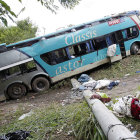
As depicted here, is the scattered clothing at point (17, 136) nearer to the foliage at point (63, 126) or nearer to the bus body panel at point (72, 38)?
the foliage at point (63, 126)

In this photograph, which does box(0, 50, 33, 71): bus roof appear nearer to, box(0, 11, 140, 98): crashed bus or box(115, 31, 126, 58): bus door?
Answer: box(0, 11, 140, 98): crashed bus

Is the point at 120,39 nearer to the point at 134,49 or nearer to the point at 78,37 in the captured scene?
the point at 134,49

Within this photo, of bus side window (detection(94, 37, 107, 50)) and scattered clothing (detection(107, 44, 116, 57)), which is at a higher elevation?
bus side window (detection(94, 37, 107, 50))

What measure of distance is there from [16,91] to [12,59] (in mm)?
1626

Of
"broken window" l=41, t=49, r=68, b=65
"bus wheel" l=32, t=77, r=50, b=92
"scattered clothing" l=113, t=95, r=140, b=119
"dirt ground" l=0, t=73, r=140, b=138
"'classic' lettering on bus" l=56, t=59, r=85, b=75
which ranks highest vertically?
"broken window" l=41, t=49, r=68, b=65

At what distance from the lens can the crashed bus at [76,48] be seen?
7539mm

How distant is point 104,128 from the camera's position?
2.13 m

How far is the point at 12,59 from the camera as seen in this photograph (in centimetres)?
724


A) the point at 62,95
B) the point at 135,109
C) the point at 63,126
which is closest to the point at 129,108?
the point at 135,109

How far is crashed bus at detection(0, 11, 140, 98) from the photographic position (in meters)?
7.54

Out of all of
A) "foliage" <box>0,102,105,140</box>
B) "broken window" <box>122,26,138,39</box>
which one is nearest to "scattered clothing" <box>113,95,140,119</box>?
"foliage" <box>0,102,105,140</box>

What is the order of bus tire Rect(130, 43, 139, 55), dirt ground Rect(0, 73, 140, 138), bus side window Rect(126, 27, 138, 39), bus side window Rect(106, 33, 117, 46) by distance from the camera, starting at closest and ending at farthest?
dirt ground Rect(0, 73, 140, 138)
bus side window Rect(106, 33, 117, 46)
bus side window Rect(126, 27, 138, 39)
bus tire Rect(130, 43, 139, 55)

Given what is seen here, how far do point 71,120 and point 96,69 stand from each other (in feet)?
21.9

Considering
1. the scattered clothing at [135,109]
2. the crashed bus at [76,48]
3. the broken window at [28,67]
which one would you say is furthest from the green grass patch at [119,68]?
the scattered clothing at [135,109]
